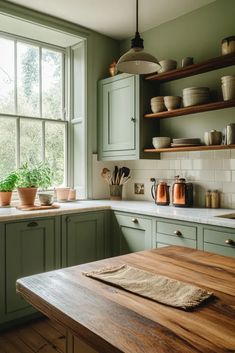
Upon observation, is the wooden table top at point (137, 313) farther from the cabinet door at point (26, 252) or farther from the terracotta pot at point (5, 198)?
the terracotta pot at point (5, 198)

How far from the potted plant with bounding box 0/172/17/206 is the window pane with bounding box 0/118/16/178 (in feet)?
0.82

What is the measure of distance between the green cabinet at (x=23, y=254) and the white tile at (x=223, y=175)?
1539 mm

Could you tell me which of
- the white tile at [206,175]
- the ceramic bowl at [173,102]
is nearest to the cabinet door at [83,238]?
the white tile at [206,175]

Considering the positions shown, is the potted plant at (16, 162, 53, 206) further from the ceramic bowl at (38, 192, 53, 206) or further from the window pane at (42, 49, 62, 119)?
the window pane at (42, 49, 62, 119)

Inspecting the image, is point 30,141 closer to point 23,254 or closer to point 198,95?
point 23,254

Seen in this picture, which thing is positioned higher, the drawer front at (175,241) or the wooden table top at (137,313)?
the wooden table top at (137,313)

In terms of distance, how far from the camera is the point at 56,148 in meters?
3.95

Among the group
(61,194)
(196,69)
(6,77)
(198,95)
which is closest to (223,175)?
(198,95)

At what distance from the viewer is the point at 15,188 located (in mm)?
3408

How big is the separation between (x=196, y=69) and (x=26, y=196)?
201cm

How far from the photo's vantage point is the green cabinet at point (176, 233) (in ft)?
8.65

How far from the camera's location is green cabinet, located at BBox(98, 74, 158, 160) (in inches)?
138

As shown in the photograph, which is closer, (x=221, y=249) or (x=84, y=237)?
(x=221, y=249)

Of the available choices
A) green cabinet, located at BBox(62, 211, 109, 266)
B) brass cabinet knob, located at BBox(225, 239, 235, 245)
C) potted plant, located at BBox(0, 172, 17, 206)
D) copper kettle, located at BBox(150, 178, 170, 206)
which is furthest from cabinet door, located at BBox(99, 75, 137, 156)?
brass cabinet knob, located at BBox(225, 239, 235, 245)
